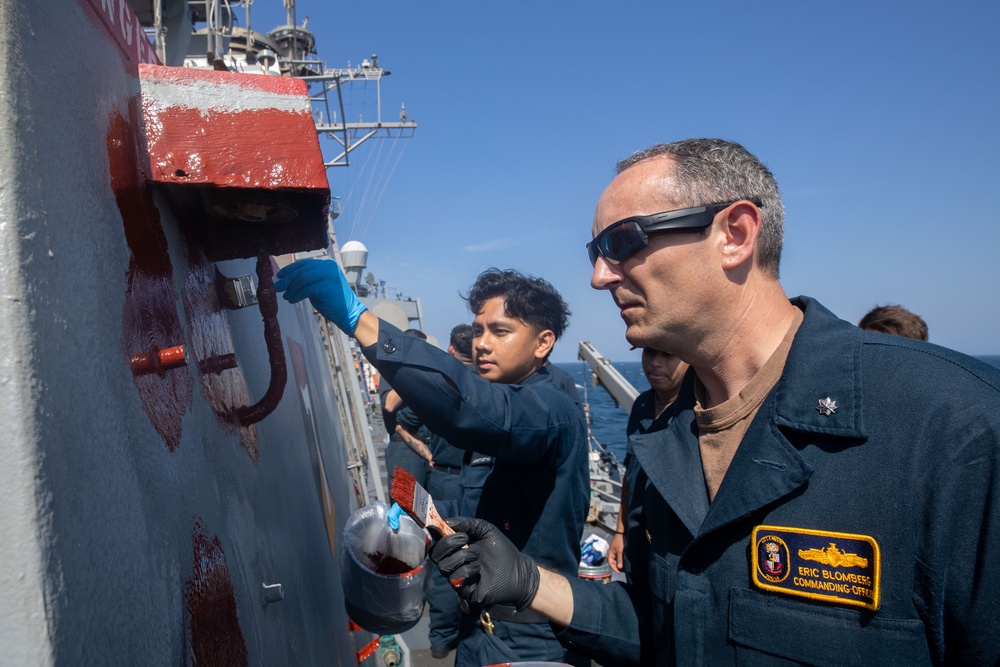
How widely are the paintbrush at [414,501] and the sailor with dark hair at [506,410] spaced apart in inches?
11.4

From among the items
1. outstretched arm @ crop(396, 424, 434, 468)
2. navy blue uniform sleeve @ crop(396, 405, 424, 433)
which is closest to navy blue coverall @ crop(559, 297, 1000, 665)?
navy blue uniform sleeve @ crop(396, 405, 424, 433)

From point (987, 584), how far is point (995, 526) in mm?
98

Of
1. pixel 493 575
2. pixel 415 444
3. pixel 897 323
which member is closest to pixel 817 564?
pixel 493 575

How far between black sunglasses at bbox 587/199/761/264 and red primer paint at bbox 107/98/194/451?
3.21ft

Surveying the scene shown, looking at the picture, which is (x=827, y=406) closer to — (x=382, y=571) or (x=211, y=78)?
(x=211, y=78)

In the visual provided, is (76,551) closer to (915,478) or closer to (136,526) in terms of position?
(136,526)

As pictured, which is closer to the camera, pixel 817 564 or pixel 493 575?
pixel 817 564

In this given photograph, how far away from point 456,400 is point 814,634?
1.26 metres

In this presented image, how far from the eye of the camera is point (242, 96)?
1.19m

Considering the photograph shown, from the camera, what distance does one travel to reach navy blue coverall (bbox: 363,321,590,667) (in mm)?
2166

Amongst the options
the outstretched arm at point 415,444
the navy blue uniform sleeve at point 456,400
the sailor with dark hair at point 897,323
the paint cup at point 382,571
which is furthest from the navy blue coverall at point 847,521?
the outstretched arm at point 415,444

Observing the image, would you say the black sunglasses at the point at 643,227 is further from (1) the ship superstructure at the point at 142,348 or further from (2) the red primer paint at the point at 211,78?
(2) the red primer paint at the point at 211,78

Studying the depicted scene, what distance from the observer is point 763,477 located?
1305mm

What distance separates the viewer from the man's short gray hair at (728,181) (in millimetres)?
1515
